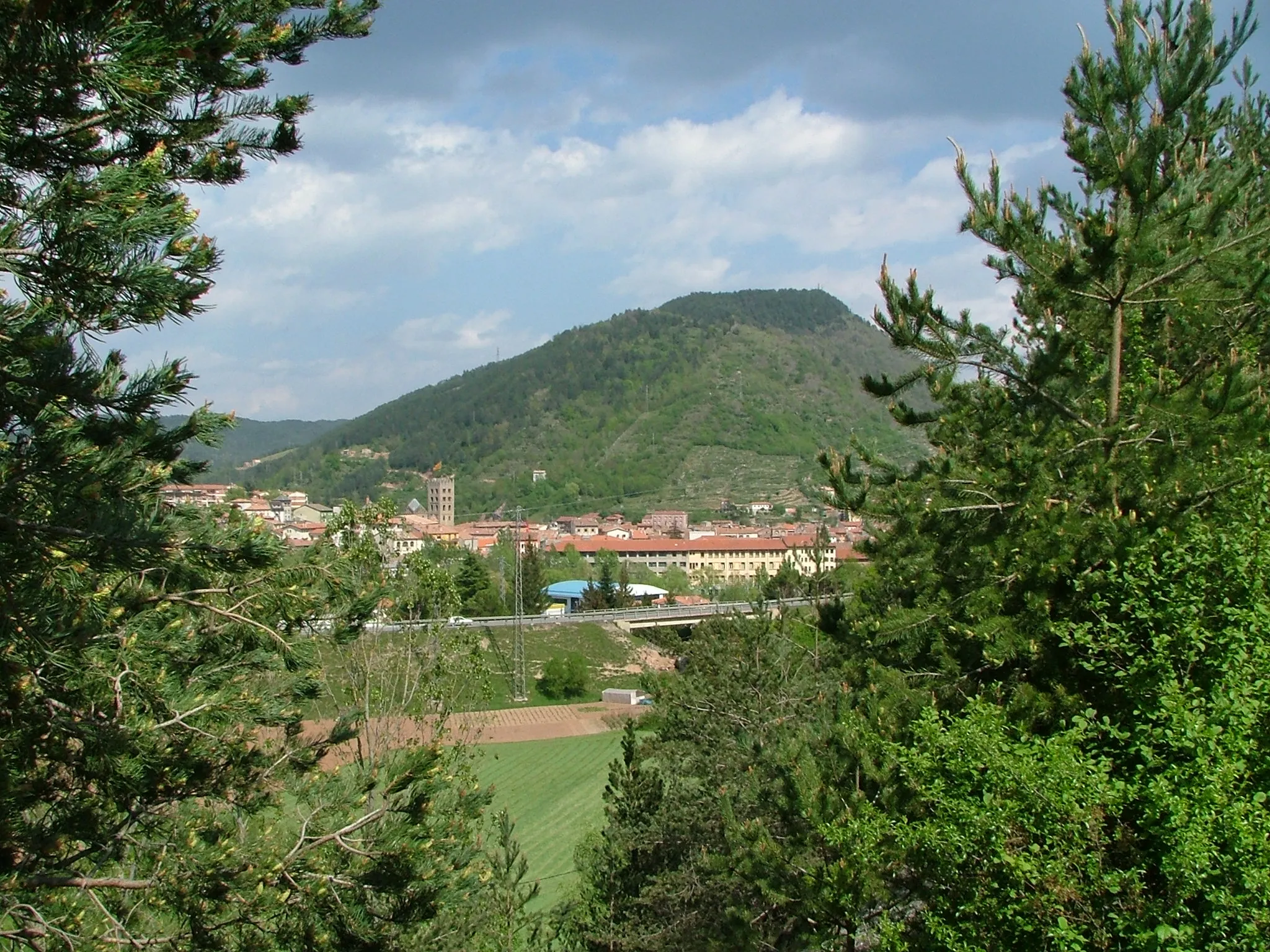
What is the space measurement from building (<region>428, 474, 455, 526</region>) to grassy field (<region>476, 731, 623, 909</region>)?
88.3 metres

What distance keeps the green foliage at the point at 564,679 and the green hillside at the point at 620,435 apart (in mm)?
86893

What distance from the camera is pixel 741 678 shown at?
11.7 meters

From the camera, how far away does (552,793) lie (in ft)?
82.7

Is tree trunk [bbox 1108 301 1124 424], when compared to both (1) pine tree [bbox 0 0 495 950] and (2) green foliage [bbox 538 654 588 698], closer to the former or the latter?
(1) pine tree [bbox 0 0 495 950]

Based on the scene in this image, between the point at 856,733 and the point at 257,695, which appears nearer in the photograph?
the point at 257,695

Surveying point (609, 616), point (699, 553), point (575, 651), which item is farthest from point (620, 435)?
point (575, 651)

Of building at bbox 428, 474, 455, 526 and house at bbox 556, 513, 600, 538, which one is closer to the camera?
house at bbox 556, 513, 600, 538

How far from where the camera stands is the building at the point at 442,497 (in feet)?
391

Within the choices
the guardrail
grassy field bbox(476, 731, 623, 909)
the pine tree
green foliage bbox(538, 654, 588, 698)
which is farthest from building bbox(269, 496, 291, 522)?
the pine tree

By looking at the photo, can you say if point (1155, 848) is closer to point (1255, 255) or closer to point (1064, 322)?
point (1064, 322)

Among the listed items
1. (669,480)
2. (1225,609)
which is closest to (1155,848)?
(1225,609)

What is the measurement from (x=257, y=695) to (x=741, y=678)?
8.06 metres

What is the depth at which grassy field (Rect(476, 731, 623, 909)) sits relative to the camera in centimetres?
1920

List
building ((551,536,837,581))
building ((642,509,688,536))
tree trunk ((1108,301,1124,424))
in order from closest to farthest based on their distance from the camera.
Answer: tree trunk ((1108,301,1124,424))
building ((551,536,837,581))
building ((642,509,688,536))
